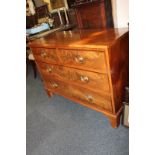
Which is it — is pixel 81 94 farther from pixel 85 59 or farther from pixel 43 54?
pixel 43 54

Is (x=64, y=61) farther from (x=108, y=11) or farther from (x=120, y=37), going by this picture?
(x=108, y=11)

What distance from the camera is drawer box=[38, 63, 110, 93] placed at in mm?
1254

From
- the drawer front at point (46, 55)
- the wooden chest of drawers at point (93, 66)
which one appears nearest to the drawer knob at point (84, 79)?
the wooden chest of drawers at point (93, 66)

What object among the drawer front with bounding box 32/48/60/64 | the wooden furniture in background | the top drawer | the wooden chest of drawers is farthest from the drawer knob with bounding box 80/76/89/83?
the wooden furniture in background

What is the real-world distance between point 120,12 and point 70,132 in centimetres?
131

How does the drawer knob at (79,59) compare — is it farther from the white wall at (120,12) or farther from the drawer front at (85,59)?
the white wall at (120,12)

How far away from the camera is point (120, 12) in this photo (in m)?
1.50

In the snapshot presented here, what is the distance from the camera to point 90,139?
1.38 m

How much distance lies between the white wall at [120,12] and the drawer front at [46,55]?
0.74m

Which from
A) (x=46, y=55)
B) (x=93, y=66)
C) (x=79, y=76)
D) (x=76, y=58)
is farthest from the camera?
(x=46, y=55)

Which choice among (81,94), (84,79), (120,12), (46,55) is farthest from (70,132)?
(120,12)
